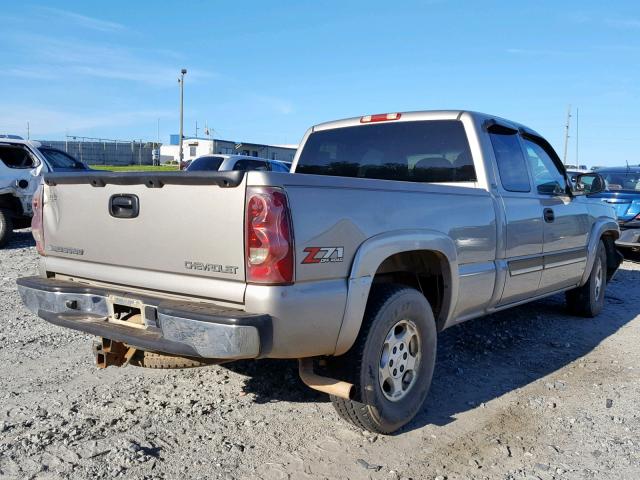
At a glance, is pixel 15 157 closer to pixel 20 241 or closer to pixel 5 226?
pixel 5 226

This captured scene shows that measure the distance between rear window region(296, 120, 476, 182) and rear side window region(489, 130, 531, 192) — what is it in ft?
1.06

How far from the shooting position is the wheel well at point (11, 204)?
10164mm

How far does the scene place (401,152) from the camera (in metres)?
4.62

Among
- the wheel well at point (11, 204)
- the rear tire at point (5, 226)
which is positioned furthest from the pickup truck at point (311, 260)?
the wheel well at point (11, 204)

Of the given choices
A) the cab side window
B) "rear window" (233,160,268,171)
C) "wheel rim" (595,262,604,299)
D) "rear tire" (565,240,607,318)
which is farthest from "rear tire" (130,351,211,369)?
"rear window" (233,160,268,171)

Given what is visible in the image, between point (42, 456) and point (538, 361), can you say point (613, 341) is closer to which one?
point (538, 361)

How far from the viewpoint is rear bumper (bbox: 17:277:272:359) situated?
2602 mm

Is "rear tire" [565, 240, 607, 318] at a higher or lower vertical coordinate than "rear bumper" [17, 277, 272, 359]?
lower

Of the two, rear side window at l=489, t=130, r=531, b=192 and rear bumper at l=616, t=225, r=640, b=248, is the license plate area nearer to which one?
rear side window at l=489, t=130, r=531, b=192

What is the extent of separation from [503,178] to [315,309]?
240 centimetres

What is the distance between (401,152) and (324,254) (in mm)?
2080

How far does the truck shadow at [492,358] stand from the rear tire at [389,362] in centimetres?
25

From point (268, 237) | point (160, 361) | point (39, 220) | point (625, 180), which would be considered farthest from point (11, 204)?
point (625, 180)

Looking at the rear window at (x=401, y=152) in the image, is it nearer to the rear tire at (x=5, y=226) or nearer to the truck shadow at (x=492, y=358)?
the truck shadow at (x=492, y=358)
